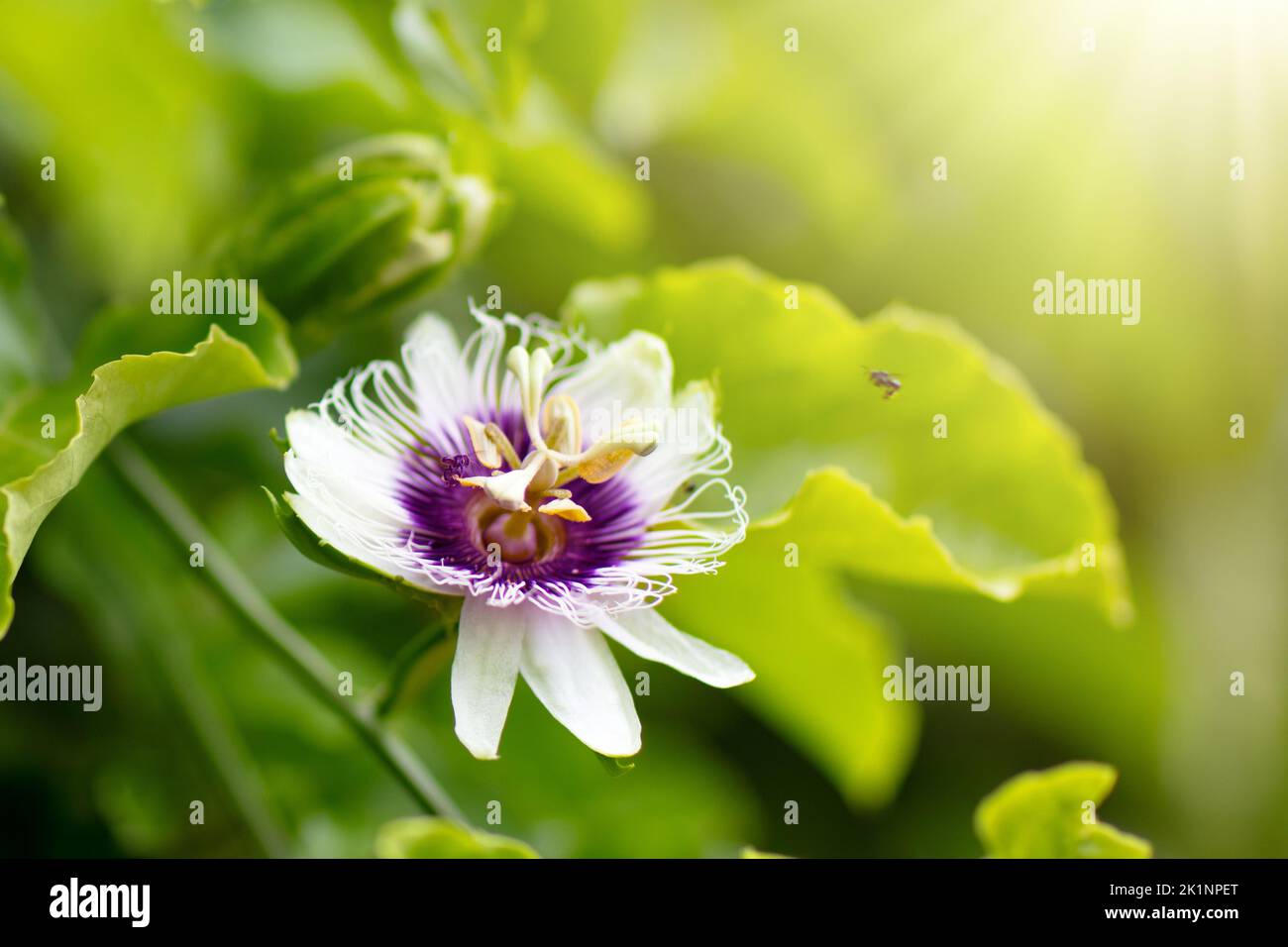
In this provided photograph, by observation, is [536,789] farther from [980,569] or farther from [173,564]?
[980,569]

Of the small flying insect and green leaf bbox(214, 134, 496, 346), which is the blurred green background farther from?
the small flying insect

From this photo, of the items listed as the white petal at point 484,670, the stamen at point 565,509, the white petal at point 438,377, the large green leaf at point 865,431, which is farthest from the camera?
the large green leaf at point 865,431

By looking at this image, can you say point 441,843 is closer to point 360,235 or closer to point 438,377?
point 438,377

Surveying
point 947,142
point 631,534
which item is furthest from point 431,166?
point 947,142

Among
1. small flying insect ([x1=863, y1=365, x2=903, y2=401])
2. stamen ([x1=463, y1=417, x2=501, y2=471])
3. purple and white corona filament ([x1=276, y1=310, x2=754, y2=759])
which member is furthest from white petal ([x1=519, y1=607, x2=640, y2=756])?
small flying insect ([x1=863, y1=365, x2=903, y2=401])

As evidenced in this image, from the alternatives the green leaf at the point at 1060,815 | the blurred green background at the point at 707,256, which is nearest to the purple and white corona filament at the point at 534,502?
the blurred green background at the point at 707,256

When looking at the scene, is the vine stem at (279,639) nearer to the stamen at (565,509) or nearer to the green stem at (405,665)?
the green stem at (405,665)
